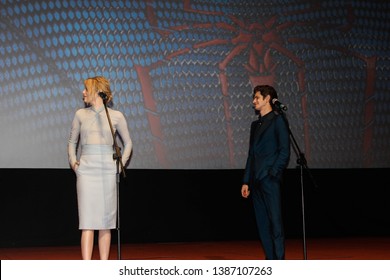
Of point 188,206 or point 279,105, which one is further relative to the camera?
point 188,206

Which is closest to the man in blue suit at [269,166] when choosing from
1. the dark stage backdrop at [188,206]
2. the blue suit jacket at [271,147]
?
the blue suit jacket at [271,147]

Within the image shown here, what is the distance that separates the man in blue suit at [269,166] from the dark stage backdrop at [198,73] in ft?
8.34

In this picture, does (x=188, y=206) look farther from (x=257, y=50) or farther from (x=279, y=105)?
(x=279, y=105)

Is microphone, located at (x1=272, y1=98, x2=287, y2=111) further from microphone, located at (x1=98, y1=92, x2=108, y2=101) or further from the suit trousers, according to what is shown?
microphone, located at (x1=98, y1=92, x2=108, y2=101)

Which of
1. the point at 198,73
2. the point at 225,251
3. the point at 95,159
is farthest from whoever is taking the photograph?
the point at 198,73

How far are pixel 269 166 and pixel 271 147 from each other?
13 cm

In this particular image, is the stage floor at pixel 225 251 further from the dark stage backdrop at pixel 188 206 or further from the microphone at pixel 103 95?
the microphone at pixel 103 95

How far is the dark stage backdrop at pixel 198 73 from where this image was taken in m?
6.94

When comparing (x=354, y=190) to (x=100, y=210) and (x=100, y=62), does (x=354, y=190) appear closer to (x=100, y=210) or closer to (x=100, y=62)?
(x=100, y=62)

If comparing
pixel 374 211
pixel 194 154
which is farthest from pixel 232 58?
pixel 374 211

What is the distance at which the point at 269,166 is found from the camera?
4855 millimetres

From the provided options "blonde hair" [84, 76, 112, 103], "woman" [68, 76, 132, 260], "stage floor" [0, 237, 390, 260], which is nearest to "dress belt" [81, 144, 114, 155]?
"woman" [68, 76, 132, 260]

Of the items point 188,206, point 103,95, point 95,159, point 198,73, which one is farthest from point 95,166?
point 188,206
